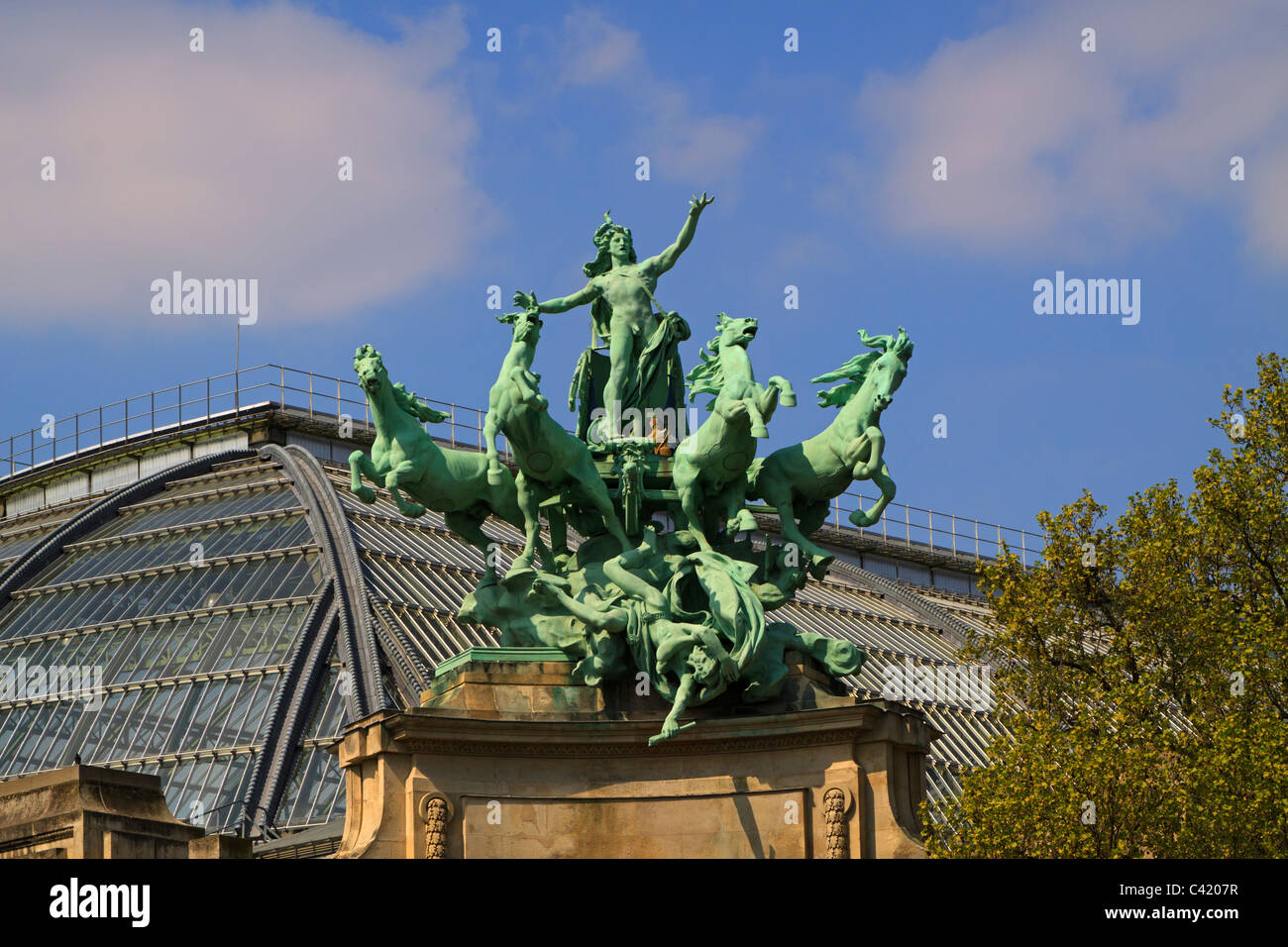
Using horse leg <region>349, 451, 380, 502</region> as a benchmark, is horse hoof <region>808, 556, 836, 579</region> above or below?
below

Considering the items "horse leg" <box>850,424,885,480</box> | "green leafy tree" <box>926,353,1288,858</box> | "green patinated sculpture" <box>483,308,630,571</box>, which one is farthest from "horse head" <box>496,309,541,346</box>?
"green leafy tree" <box>926,353,1288,858</box>

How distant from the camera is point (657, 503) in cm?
3509

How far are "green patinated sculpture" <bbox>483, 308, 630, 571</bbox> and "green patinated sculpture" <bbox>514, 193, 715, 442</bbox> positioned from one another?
1.62 m

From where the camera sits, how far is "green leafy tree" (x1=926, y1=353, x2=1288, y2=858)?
39.2 meters

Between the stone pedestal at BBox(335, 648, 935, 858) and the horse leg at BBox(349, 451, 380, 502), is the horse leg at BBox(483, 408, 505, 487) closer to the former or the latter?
the horse leg at BBox(349, 451, 380, 502)

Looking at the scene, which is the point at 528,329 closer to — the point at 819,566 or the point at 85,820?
the point at 819,566

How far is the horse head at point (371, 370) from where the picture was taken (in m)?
33.7

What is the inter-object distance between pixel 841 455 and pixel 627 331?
4.03 m

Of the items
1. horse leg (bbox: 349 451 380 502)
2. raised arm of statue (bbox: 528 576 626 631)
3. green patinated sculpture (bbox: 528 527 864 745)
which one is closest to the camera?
green patinated sculpture (bbox: 528 527 864 745)

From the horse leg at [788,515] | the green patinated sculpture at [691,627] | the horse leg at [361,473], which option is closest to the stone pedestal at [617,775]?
the green patinated sculpture at [691,627]

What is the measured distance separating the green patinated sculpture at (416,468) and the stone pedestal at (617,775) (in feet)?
7.94

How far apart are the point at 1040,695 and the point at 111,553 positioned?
36.2 meters
